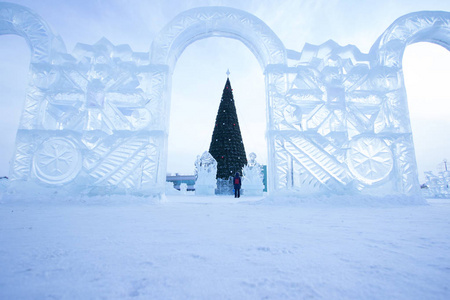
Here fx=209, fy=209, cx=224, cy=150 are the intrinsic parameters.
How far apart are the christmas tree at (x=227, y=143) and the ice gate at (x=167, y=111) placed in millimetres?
9151

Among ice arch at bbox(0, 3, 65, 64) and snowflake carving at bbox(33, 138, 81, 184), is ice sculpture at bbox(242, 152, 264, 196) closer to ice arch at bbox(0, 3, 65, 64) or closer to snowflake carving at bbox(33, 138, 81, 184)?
snowflake carving at bbox(33, 138, 81, 184)

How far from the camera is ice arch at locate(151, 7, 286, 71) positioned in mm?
5586

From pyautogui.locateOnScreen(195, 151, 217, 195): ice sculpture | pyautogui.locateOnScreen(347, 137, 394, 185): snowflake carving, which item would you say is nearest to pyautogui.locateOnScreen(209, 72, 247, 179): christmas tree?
pyautogui.locateOnScreen(195, 151, 217, 195): ice sculpture

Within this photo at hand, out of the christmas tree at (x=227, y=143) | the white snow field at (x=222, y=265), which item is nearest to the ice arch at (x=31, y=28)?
the white snow field at (x=222, y=265)

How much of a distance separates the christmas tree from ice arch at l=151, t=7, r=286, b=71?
9.12 m

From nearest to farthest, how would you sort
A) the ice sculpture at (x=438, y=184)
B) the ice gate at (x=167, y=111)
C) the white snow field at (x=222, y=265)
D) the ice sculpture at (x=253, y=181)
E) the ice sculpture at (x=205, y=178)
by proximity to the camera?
the white snow field at (x=222, y=265) → the ice gate at (x=167, y=111) → the ice sculpture at (x=438, y=184) → the ice sculpture at (x=253, y=181) → the ice sculpture at (x=205, y=178)

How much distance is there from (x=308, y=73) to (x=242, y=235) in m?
5.21

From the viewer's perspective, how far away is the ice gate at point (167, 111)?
484 cm

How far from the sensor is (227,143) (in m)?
14.7

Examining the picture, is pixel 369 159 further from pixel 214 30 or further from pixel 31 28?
pixel 31 28

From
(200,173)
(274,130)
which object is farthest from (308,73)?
(200,173)

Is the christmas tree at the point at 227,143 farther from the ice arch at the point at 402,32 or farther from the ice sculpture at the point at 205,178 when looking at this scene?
the ice arch at the point at 402,32

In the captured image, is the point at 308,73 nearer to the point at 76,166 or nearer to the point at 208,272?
the point at 208,272

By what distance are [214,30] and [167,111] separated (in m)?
2.68
